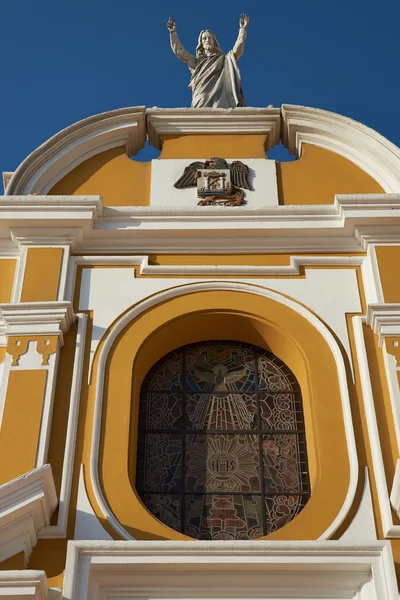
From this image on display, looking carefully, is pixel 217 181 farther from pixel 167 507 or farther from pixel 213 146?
pixel 167 507

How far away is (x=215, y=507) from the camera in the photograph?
1054 cm

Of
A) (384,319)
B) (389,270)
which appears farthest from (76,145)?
(384,319)

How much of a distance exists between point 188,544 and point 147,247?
3.86m

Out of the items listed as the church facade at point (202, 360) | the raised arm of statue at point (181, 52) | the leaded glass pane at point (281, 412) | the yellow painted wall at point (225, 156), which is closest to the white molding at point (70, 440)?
the church facade at point (202, 360)

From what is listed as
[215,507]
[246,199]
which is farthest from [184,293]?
[215,507]

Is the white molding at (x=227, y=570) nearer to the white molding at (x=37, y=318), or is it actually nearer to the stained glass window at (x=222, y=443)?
the stained glass window at (x=222, y=443)

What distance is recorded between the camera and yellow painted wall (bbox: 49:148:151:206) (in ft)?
43.5

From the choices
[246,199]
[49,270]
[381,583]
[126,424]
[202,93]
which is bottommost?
[381,583]

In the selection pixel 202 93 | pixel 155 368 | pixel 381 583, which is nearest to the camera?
pixel 381 583

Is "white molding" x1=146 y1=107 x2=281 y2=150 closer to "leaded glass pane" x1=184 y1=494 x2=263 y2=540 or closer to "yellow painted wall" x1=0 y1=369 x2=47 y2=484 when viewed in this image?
"yellow painted wall" x1=0 y1=369 x2=47 y2=484

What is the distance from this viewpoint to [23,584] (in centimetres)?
902

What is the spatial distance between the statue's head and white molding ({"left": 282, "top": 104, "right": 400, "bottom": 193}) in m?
1.86

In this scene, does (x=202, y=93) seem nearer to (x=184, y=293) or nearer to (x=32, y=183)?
(x=32, y=183)

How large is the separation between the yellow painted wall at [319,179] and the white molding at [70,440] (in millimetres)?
3032
